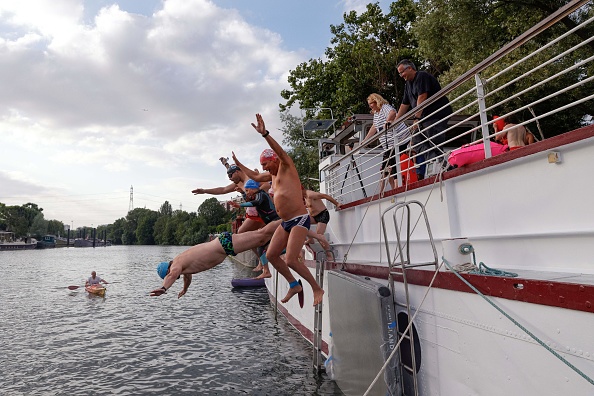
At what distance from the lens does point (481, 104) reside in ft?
13.9

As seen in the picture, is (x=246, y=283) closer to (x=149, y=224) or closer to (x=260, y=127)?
(x=260, y=127)

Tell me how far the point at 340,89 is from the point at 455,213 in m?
18.7

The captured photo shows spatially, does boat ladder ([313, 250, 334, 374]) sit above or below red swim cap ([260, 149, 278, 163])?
below

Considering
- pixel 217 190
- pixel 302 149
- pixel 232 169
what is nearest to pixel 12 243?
pixel 302 149

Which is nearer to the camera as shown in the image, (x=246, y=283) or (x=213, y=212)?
(x=246, y=283)

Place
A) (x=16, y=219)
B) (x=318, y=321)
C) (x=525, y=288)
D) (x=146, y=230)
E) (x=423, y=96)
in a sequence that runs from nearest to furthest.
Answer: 1. (x=525, y=288)
2. (x=423, y=96)
3. (x=318, y=321)
4. (x=16, y=219)
5. (x=146, y=230)

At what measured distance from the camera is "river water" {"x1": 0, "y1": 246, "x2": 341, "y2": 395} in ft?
27.1

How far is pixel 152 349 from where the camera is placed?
36.7 feet

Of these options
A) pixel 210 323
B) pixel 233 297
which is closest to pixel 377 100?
pixel 210 323

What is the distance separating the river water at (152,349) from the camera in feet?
27.1

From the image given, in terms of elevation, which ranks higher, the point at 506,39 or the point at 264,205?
the point at 506,39

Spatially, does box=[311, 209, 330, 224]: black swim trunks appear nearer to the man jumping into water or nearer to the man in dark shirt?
the man in dark shirt

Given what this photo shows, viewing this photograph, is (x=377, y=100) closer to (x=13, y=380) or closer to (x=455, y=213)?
(x=455, y=213)

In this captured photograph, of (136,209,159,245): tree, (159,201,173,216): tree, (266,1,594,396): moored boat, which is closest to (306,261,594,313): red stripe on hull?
(266,1,594,396): moored boat
